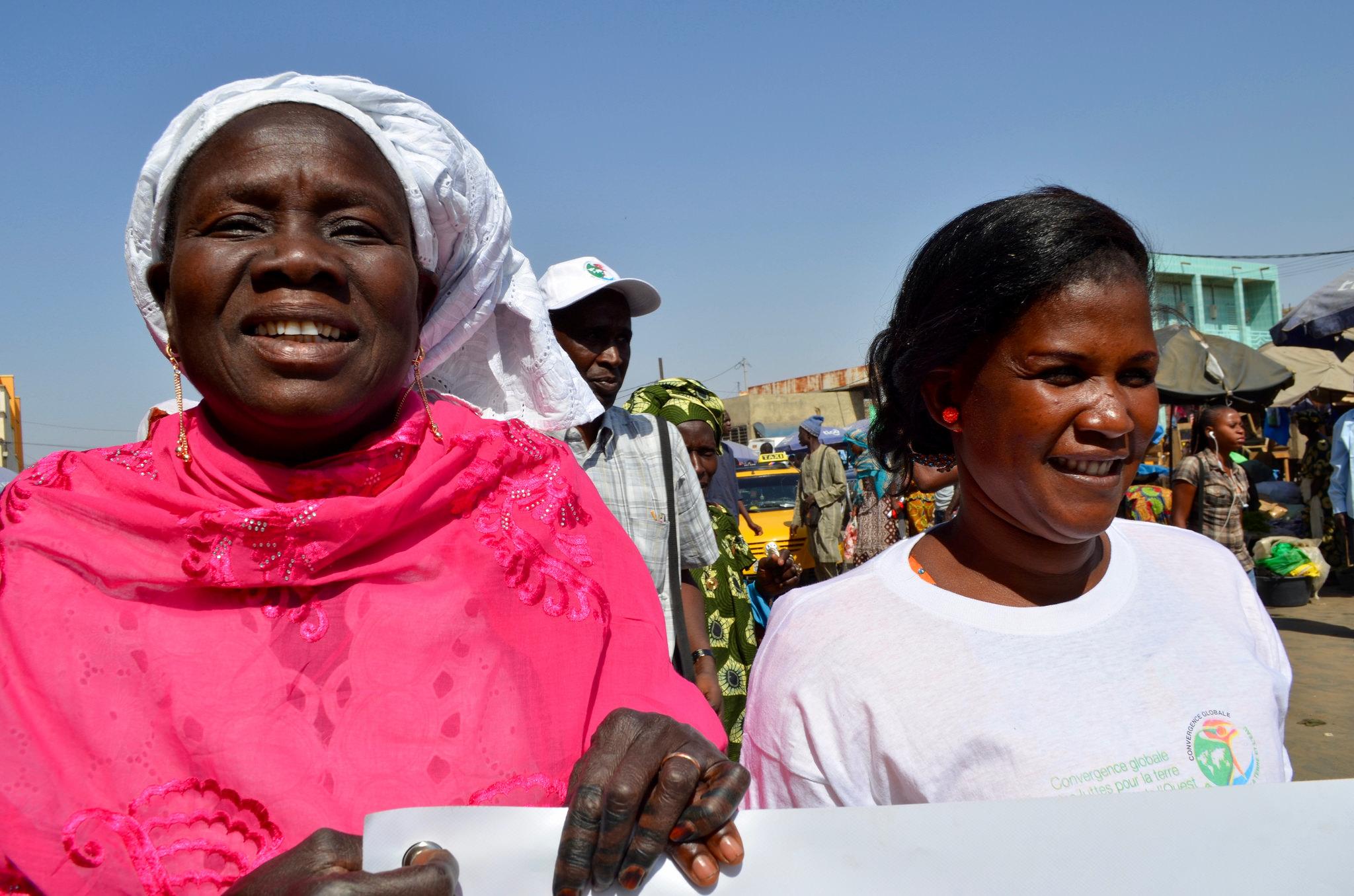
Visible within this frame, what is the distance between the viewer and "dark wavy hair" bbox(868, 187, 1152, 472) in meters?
1.65

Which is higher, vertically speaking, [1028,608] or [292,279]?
[292,279]

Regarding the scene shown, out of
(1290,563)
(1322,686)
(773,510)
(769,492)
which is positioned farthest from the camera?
A: (769,492)

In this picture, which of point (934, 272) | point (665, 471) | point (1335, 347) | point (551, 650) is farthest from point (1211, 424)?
point (551, 650)

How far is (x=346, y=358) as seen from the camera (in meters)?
1.52

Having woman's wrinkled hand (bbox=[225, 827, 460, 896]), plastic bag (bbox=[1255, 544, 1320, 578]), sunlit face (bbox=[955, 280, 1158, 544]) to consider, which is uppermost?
sunlit face (bbox=[955, 280, 1158, 544])

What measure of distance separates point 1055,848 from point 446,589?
95 cm

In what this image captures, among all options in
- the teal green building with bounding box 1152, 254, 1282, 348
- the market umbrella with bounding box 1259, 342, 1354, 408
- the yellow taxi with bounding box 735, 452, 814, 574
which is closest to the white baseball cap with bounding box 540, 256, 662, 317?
the yellow taxi with bounding box 735, 452, 814, 574

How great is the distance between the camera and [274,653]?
1.45 meters

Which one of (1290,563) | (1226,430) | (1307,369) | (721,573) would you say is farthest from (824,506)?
(1307,369)

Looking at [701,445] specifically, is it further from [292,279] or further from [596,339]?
[292,279]

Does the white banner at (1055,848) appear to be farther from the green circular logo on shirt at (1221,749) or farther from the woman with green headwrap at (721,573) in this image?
the woman with green headwrap at (721,573)

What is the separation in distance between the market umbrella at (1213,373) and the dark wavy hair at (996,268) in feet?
24.4

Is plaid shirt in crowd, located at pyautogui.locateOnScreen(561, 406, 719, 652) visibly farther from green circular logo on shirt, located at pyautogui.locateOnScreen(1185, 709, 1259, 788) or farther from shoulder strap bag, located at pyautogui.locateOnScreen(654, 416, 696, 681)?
green circular logo on shirt, located at pyautogui.locateOnScreen(1185, 709, 1259, 788)

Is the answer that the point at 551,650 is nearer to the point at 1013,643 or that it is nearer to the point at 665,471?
the point at 1013,643
